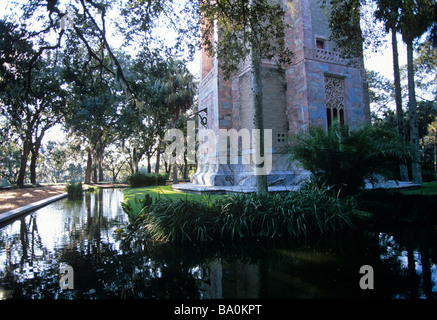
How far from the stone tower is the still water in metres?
6.74

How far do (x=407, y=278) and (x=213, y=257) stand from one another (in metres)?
2.39

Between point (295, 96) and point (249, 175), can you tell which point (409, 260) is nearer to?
point (249, 175)

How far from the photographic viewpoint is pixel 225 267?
11.3 feet

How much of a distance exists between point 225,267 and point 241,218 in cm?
184

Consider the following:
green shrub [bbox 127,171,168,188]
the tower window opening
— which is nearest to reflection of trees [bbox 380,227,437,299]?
the tower window opening

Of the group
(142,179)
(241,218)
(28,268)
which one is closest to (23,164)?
(142,179)

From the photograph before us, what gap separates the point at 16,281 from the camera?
308 centimetres

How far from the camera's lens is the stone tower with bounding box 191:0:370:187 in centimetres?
1145

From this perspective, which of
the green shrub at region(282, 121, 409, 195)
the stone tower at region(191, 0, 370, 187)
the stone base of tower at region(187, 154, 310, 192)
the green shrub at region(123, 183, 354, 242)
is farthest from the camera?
the stone tower at region(191, 0, 370, 187)

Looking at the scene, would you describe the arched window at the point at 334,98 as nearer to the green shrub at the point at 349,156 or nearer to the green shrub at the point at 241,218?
the green shrub at the point at 349,156

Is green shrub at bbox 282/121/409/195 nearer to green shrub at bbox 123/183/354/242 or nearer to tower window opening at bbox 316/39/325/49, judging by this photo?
green shrub at bbox 123/183/354/242

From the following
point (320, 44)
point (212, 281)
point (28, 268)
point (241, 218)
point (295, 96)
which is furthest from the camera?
point (320, 44)
